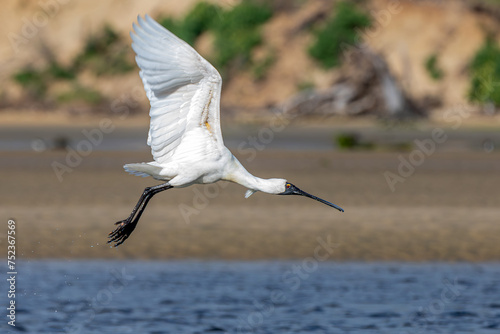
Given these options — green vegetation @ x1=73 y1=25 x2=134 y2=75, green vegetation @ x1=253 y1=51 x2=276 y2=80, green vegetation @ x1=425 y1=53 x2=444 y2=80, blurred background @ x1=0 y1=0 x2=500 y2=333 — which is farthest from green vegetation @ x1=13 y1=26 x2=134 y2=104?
green vegetation @ x1=425 y1=53 x2=444 y2=80

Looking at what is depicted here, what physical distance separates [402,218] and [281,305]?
6499mm

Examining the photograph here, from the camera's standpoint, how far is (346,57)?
4850 centimetres

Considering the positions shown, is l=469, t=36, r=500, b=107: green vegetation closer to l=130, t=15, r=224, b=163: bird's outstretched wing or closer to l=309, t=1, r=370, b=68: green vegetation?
l=309, t=1, r=370, b=68: green vegetation

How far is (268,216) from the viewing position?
706 inches

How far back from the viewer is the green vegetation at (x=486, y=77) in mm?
46344

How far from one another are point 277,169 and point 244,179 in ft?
54.6

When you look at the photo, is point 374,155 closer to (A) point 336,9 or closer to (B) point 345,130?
(B) point 345,130

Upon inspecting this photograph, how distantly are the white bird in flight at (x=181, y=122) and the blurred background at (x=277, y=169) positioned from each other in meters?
2.12

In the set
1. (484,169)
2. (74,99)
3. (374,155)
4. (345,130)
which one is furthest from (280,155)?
(74,99)

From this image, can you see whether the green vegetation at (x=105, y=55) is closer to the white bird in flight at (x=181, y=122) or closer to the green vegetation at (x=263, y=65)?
the green vegetation at (x=263, y=65)

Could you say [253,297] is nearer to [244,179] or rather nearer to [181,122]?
[244,179]

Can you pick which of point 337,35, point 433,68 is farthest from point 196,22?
point 433,68

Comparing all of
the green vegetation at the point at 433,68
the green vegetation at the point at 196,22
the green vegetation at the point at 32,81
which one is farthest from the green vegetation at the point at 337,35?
the green vegetation at the point at 32,81

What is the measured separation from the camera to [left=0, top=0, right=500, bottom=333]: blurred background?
12.0 meters
